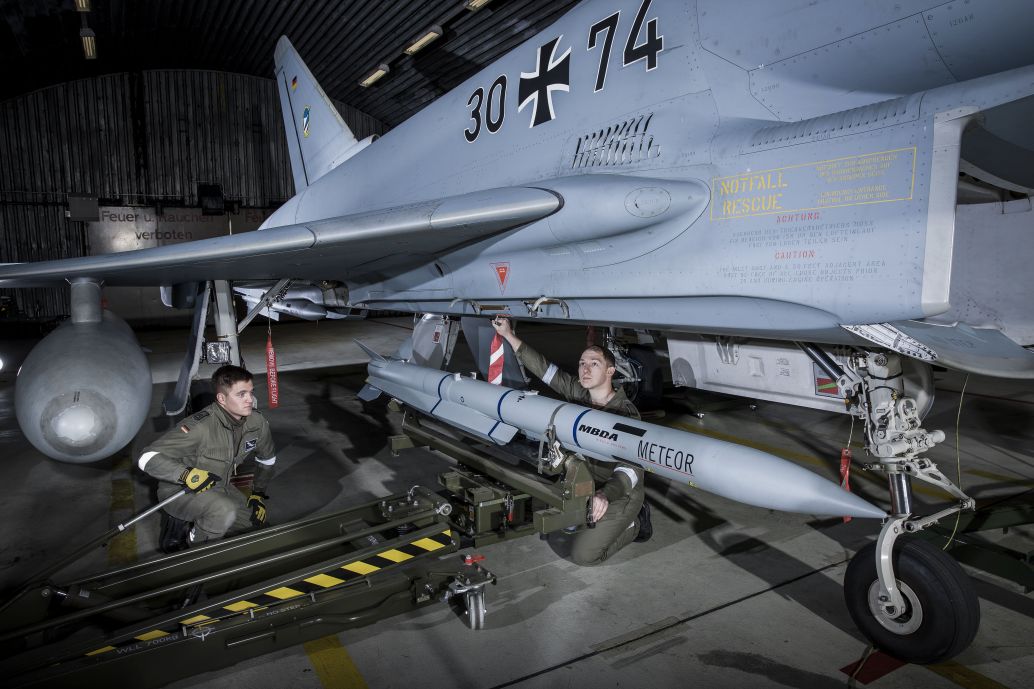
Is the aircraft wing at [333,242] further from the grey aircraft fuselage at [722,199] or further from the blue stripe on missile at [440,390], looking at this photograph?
the blue stripe on missile at [440,390]

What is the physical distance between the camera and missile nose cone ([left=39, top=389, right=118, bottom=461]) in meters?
4.70

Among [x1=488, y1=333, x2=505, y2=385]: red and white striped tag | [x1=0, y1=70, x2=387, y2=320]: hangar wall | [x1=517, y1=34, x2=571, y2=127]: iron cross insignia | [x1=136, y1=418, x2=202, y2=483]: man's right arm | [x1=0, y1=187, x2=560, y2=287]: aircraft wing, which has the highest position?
[x1=0, y1=70, x2=387, y2=320]: hangar wall

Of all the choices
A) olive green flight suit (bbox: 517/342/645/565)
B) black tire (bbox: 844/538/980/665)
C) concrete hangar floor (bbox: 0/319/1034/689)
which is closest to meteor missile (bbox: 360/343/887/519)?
olive green flight suit (bbox: 517/342/645/565)

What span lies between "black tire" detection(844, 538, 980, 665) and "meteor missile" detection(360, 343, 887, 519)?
0.94 feet

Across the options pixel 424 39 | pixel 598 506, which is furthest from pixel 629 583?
pixel 424 39

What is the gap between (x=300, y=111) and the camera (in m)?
11.3

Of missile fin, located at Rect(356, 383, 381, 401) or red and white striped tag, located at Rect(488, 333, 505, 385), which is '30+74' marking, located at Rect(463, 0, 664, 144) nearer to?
red and white striped tag, located at Rect(488, 333, 505, 385)

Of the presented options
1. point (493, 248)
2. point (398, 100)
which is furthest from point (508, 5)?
point (493, 248)

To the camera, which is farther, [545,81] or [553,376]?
[553,376]

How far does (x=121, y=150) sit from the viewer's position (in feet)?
72.4

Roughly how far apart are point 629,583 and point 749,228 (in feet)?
7.64

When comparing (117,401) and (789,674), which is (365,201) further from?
(789,674)

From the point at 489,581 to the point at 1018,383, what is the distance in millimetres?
11015

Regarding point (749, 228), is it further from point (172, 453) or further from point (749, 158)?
point (172, 453)
